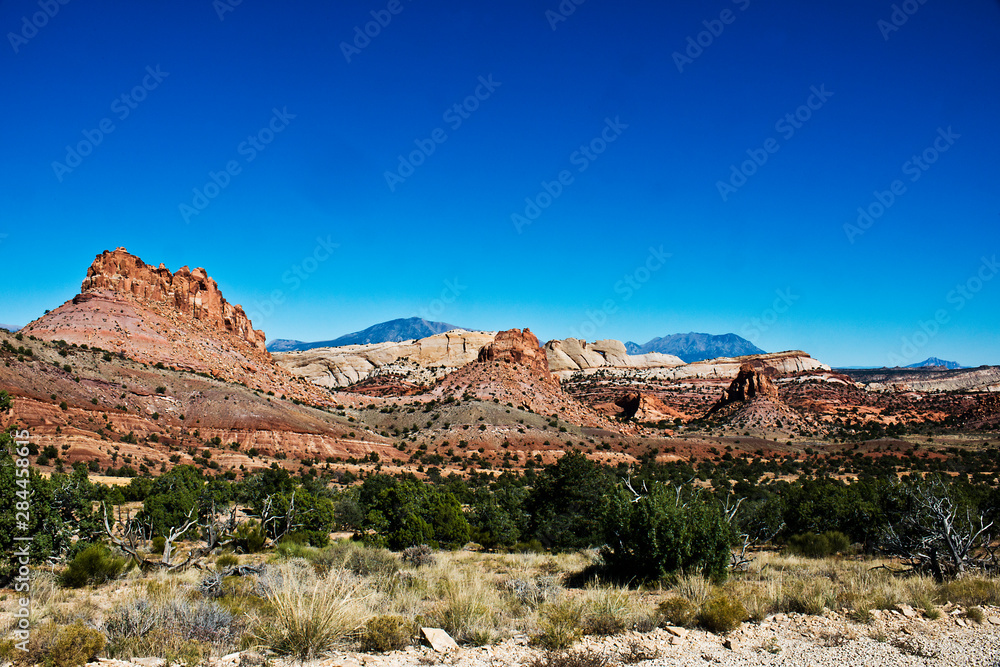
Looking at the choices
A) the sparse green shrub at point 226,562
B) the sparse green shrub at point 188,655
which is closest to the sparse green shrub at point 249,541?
the sparse green shrub at point 226,562

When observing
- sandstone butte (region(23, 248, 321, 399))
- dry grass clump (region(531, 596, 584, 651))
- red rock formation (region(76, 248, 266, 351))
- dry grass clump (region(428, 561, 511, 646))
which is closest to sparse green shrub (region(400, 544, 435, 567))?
dry grass clump (region(428, 561, 511, 646))

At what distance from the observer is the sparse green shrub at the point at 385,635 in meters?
7.73

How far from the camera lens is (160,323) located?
59000 mm

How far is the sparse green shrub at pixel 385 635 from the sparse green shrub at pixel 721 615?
4.46 metres

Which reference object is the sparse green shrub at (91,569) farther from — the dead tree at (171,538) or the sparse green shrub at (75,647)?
the sparse green shrub at (75,647)

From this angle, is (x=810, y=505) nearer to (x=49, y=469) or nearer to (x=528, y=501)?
(x=528, y=501)

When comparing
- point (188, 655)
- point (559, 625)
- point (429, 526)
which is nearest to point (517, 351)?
point (429, 526)

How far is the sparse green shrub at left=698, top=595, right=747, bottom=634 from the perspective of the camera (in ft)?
28.1

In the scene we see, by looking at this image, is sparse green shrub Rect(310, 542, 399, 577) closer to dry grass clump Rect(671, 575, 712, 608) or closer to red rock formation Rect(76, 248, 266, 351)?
dry grass clump Rect(671, 575, 712, 608)

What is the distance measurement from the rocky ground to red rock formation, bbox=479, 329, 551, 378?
61.4 m

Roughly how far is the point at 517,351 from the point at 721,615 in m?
62.9

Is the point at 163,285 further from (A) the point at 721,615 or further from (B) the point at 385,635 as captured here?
(A) the point at 721,615

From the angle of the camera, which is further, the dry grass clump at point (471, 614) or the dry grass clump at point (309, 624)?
the dry grass clump at point (471, 614)

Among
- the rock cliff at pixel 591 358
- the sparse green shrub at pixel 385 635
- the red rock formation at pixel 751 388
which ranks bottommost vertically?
the sparse green shrub at pixel 385 635
